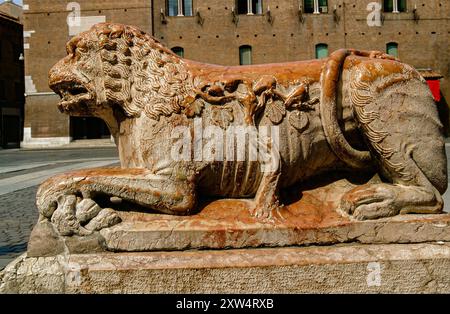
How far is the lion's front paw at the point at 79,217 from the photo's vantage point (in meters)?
2.21

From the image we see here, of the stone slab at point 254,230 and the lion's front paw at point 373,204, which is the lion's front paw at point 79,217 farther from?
the lion's front paw at point 373,204

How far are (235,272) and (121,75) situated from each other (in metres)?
1.19

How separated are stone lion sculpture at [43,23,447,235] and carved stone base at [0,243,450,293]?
0.26m

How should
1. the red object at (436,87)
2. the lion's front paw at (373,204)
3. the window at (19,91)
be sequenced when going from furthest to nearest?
the window at (19,91)
the red object at (436,87)
the lion's front paw at (373,204)

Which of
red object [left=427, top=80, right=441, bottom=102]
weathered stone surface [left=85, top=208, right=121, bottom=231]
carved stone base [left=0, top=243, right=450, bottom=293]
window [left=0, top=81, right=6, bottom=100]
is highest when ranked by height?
window [left=0, top=81, right=6, bottom=100]

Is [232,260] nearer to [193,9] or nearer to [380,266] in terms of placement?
[380,266]

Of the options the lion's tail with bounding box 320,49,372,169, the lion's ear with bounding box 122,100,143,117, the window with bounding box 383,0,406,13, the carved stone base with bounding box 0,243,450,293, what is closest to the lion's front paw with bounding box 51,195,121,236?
the carved stone base with bounding box 0,243,450,293

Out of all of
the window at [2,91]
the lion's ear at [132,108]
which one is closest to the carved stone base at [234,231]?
the lion's ear at [132,108]

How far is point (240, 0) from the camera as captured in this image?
25297 millimetres

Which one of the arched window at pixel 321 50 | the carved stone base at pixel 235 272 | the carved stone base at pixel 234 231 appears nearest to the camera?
the carved stone base at pixel 235 272

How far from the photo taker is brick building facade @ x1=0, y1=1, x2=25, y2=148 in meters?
29.8

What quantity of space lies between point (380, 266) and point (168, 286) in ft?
3.34

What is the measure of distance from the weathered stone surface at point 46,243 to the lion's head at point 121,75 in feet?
2.28

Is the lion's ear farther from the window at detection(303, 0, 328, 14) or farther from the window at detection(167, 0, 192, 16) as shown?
the window at detection(303, 0, 328, 14)
